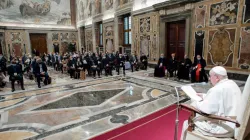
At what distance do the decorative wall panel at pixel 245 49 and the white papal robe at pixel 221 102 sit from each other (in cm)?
555

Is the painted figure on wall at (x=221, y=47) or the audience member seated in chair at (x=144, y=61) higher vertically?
the painted figure on wall at (x=221, y=47)

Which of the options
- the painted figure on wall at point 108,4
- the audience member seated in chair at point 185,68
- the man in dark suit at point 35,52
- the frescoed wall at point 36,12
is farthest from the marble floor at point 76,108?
the frescoed wall at point 36,12

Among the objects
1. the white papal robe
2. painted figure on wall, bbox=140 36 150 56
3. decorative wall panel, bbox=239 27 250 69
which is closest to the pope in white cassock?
the white papal robe

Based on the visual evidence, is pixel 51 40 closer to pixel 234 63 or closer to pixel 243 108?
pixel 234 63

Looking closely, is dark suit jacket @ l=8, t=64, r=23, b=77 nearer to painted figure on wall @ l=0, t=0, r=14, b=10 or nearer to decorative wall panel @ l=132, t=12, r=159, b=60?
decorative wall panel @ l=132, t=12, r=159, b=60

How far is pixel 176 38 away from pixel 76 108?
7255mm

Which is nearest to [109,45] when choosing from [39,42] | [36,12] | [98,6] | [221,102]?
[98,6]

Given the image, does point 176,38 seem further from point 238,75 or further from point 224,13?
point 238,75

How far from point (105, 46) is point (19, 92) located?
1020 centimetres

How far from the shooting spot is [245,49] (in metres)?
6.25

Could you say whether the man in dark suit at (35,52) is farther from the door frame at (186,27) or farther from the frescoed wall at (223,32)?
the frescoed wall at (223,32)

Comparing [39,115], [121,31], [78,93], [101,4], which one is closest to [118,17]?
[121,31]

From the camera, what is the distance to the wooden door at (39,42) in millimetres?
17958

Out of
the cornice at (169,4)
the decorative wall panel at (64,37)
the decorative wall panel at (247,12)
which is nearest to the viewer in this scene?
the decorative wall panel at (247,12)
